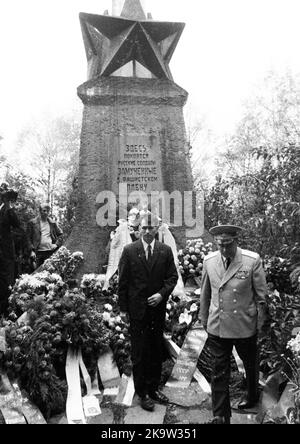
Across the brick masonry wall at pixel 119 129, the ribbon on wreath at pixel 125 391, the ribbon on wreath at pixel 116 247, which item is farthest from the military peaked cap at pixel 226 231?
the brick masonry wall at pixel 119 129

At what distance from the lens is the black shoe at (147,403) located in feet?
Result: 13.8

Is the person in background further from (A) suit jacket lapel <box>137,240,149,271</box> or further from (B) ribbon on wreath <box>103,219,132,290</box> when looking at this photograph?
(A) suit jacket lapel <box>137,240,149,271</box>

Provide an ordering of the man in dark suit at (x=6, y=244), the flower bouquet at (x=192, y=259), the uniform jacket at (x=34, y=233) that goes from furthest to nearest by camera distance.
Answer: the uniform jacket at (x=34, y=233), the flower bouquet at (x=192, y=259), the man in dark suit at (x=6, y=244)

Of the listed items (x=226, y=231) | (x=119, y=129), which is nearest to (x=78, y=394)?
(x=226, y=231)

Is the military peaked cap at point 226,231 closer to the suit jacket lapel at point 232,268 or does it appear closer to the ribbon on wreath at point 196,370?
the suit jacket lapel at point 232,268

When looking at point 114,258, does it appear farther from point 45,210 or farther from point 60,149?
point 60,149

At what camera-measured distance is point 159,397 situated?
444cm

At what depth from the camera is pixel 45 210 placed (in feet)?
30.2

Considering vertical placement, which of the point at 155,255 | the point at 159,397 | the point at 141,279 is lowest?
the point at 159,397

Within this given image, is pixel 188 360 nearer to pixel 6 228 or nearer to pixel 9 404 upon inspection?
pixel 9 404

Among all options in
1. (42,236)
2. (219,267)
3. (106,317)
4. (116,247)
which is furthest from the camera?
(42,236)

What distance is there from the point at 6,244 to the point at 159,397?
3.59 metres

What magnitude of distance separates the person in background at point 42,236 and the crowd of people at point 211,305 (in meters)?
4.83
